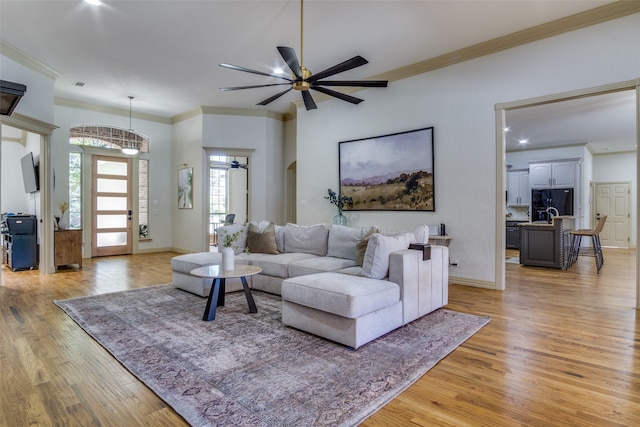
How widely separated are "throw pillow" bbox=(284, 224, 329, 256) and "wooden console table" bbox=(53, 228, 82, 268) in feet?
13.1

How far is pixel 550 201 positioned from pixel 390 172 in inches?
253

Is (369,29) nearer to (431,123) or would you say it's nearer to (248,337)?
(431,123)

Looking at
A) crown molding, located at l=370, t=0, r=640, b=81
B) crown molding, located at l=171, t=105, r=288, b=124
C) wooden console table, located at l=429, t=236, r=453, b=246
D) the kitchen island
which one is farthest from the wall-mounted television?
the kitchen island

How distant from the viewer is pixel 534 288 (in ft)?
15.6

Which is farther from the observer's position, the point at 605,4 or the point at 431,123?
the point at 431,123

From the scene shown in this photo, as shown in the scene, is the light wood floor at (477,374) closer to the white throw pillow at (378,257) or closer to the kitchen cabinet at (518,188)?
the white throw pillow at (378,257)

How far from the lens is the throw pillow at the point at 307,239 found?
466 centimetres

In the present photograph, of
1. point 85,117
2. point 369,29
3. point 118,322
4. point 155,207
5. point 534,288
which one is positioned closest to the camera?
point 118,322

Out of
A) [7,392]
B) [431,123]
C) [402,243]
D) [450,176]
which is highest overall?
[431,123]

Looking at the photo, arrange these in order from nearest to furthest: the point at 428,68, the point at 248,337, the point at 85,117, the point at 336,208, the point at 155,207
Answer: the point at 248,337
the point at 428,68
the point at 336,208
the point at 85,117
the point at 155,207

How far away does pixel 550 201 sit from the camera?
9453 millimetres

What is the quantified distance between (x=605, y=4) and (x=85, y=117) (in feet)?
29.2

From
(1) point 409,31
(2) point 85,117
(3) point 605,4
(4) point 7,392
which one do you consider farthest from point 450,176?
(2) point 85,117

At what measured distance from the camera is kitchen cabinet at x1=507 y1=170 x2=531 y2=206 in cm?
1009
